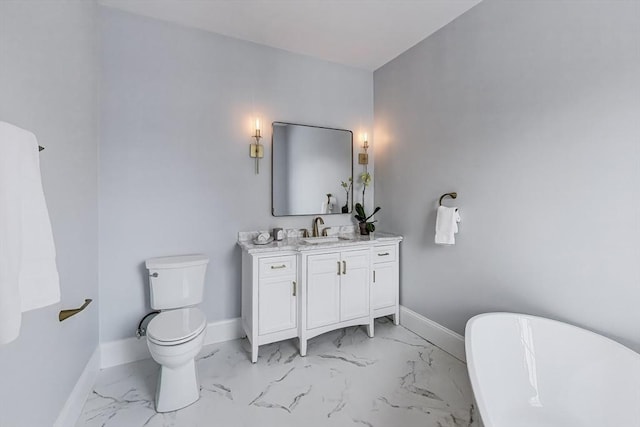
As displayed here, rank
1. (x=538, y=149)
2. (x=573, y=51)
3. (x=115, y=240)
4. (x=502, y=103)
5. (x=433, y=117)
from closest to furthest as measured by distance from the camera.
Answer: (x=573, y=51) → (x=538, y=149) → (x=502, y=103) → (x=115, y=240) → (x=433, y=117)

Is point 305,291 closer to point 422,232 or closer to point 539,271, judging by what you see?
point 422,232

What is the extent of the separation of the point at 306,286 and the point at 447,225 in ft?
3.89

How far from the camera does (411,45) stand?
2572mm

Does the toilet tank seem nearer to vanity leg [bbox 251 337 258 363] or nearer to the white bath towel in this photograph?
vanity leg [bbox 251 337 258 363]

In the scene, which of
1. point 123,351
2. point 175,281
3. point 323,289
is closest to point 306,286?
point 323,289

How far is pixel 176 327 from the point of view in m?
1.72

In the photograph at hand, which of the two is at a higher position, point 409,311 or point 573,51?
point 573,51

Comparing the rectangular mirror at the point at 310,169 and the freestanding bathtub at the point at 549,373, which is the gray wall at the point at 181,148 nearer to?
the rectangular mirror at the point at 310,169

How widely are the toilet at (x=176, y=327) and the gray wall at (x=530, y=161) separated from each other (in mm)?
1871

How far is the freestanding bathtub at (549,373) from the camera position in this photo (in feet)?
4.00

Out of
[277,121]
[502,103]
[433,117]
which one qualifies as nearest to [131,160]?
[277,121]

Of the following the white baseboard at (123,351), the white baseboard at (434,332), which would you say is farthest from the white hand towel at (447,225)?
the white baseboard at (123,351)

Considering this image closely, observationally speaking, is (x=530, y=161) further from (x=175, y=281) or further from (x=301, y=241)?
(x=175, y=281)

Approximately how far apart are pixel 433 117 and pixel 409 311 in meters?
1.77
